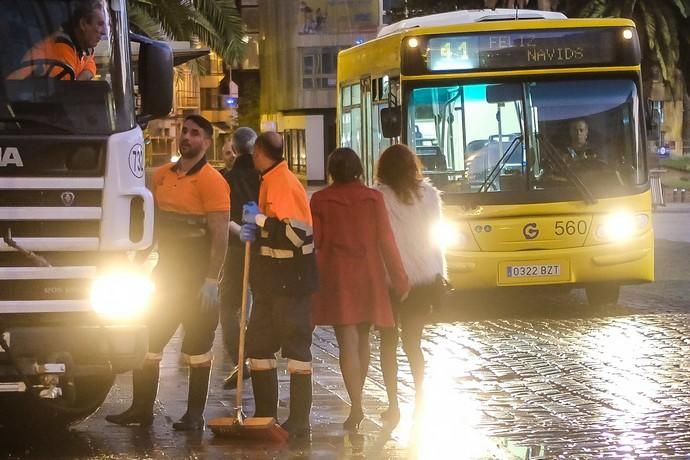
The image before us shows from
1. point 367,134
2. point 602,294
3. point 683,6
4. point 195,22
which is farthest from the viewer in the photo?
point 683,6

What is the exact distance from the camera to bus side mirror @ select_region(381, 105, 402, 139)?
16859mm

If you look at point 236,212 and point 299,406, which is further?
point 236,212

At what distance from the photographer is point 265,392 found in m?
10.2

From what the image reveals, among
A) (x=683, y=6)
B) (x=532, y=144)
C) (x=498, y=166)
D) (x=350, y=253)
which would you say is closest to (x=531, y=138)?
(x=532, y=144)

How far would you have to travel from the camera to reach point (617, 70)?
56.1 feet

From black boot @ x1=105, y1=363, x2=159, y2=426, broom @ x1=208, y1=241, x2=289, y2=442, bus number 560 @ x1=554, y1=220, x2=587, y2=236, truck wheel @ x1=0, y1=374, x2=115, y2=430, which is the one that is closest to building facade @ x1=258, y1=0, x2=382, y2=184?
bus number 560 @ x1=554, y1=220, x2=587, y2=236

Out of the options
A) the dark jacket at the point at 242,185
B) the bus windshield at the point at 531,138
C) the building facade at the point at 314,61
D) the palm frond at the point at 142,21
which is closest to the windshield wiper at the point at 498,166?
the bus windshield at the point at 531,138

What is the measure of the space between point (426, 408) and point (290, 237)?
1871 mm

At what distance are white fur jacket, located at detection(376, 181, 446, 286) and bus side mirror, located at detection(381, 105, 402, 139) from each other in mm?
5849

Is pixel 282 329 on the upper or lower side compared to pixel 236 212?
lower

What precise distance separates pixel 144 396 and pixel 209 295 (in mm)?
843

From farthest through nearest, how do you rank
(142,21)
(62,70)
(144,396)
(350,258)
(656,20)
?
1. (656,20)
2. (142,21)
3. (144,396)
4. (350,258)
5. (62,70)

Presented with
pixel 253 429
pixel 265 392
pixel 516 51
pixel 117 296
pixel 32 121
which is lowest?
pixel 253 429

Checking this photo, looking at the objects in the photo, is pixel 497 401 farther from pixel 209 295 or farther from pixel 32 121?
pixel 32 121
